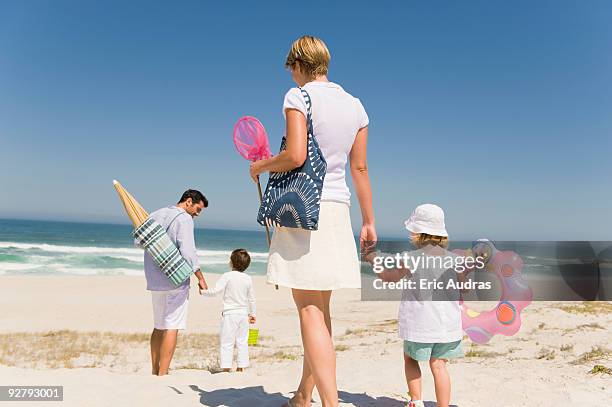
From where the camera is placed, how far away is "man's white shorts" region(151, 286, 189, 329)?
14.6 ft

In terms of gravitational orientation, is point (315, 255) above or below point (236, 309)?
above

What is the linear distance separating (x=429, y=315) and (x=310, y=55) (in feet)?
5.29

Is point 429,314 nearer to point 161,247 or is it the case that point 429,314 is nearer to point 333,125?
point 333,125

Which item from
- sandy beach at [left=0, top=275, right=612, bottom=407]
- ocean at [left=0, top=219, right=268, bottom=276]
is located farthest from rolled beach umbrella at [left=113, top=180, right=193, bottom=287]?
ocean at [left=0, top=219, right=268, bottom=276]

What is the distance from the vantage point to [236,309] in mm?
5594

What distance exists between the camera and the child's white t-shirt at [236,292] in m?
5.50

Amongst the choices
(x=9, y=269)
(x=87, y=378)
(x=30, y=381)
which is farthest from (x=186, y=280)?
(x=9, y=269)

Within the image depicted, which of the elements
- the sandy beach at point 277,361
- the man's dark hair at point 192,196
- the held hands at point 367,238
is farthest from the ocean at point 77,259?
the held hands at point 367,238

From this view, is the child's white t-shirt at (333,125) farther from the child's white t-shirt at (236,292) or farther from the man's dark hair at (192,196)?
the child's white t-shirt at (236,292)

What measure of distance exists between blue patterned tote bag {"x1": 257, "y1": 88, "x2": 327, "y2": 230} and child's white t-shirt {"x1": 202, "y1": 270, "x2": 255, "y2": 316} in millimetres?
3027

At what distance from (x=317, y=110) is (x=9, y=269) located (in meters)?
29.0

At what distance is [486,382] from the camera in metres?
4.05

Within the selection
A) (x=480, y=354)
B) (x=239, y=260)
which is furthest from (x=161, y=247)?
(x=480, y=354)

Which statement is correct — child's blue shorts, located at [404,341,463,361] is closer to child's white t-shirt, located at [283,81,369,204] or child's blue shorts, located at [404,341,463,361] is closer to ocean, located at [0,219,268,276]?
child's white t-shirt, located at [283,81,369,204]
